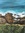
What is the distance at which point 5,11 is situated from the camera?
1.02 metres

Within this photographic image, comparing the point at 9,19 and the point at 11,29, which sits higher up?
the point at 9,19

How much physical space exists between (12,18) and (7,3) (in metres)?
0.21

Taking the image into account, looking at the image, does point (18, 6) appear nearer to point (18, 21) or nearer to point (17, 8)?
point (17, 8)

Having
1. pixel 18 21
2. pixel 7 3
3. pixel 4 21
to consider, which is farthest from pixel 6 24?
pixel 7 3

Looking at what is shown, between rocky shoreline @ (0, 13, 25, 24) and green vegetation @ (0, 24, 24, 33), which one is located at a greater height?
rocky shoreline @ (0, 13, 25, 24)

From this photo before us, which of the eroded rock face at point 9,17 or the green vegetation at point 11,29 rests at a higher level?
the eroded rock face at point 9,17

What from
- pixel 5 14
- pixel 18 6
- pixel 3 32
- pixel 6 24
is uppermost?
pixel 18 6

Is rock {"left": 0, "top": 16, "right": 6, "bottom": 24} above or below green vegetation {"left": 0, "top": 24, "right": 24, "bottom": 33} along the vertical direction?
above

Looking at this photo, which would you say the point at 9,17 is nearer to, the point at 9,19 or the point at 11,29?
the point at 9,19

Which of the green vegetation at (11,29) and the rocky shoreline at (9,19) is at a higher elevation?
the rocky shoreline at (9,19)

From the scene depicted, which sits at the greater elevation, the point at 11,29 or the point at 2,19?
the point at 2,19

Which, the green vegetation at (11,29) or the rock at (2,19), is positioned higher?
the rock at (2,19)

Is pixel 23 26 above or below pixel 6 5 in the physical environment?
below

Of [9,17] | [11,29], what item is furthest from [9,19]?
[11,29]
